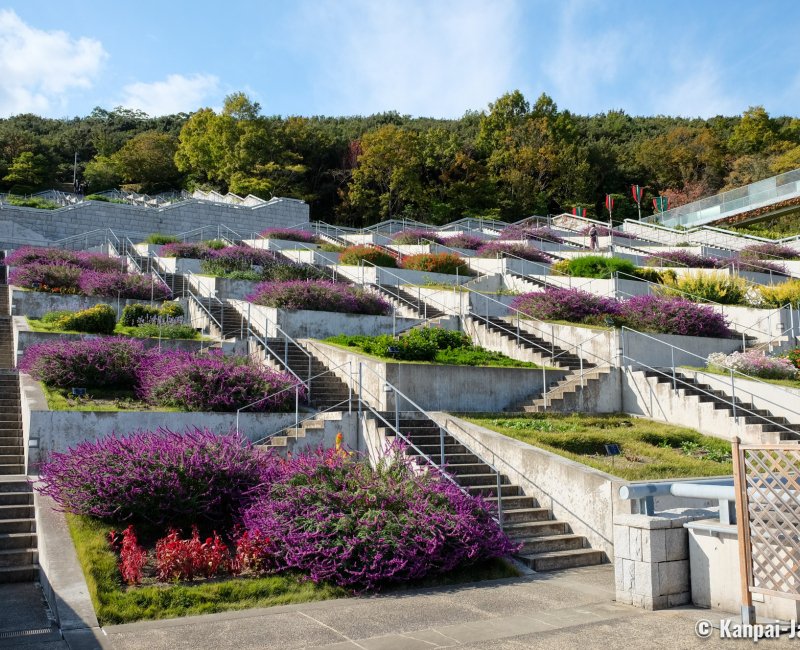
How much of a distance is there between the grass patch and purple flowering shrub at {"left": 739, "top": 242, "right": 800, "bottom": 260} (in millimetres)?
31355

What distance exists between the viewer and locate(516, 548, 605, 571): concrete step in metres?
9.87

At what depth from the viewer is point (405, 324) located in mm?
20812

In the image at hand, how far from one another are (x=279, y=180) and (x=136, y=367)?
39.4m

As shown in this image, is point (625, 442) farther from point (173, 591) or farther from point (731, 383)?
point (173, 591)

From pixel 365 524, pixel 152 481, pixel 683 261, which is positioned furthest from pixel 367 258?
pixel 365 524

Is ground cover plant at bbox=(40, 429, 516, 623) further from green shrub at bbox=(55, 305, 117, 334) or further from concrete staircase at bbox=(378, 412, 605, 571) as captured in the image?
green shrub at bbox=(55, 305, 117, 334)

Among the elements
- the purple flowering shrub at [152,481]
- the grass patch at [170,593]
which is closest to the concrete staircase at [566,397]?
the purple flowering shrub at [152,481]

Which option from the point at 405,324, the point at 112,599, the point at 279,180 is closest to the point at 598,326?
the point at 405,324

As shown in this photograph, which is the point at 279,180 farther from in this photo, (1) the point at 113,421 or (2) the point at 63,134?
(1) the point at 113,421

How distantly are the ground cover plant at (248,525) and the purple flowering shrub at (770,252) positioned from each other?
29497 millimetres

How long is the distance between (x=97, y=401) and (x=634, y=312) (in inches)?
525

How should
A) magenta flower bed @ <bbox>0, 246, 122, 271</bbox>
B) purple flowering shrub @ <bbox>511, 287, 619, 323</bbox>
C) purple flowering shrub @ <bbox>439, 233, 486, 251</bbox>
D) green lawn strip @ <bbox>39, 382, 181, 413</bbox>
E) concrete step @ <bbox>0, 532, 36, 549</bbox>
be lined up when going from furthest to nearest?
1. purple flowering shrub @ <bbox>439, 233, 486, 251</bbox>
2. magenta flower bed @ <bbox>0, 246, 122, 271</bbox>
3. purple flowering shrub @ <bbox>511, 287, 619, 323</bbox>
4. green lawn strip @ <bbox>39, 382, 181, 413</bbox>
5. concrete step @ <bbox>0, 532, 36, 549</bbox>

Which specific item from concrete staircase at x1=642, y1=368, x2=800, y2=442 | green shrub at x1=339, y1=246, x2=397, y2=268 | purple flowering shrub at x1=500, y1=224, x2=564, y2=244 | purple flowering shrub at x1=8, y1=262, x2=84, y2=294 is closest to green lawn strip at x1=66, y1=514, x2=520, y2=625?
concrete staircase at x1=642, y1=368, x2=800, y2=442

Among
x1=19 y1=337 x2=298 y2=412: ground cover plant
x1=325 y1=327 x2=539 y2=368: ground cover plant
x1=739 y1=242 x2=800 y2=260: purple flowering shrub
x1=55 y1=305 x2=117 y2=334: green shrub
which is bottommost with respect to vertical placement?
x1=19 y1=337 x2=298 y2=412: ground cover plant
